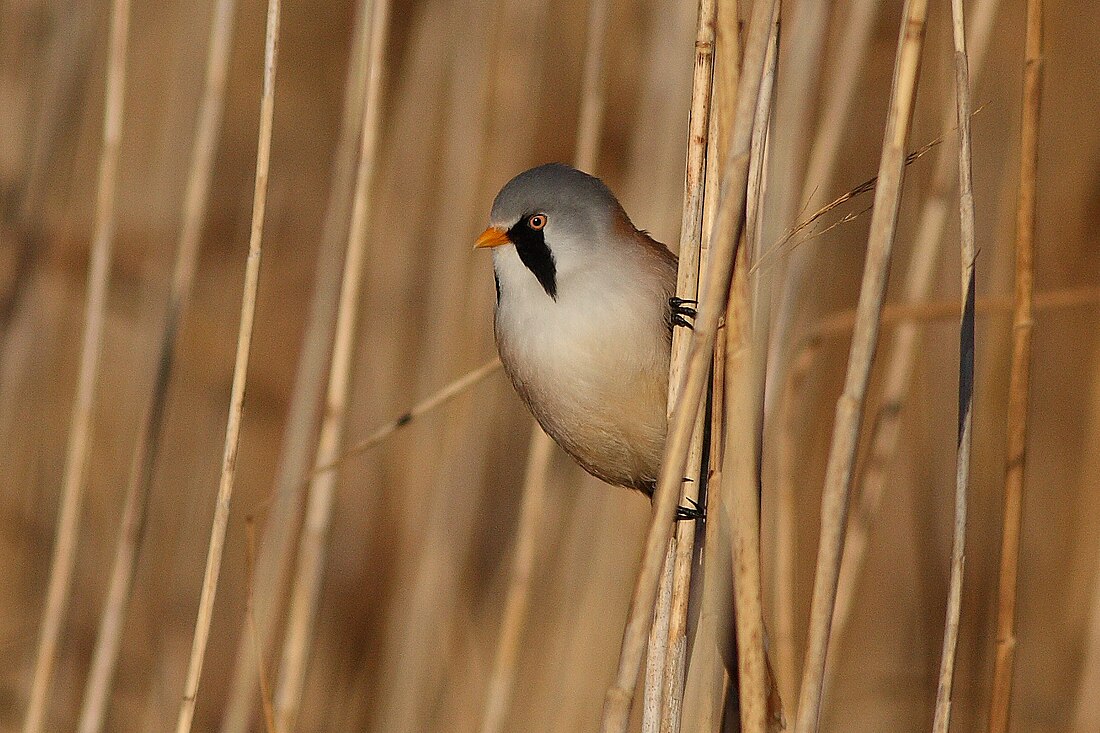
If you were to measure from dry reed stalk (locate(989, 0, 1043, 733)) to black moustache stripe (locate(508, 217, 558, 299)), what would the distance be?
63 cm

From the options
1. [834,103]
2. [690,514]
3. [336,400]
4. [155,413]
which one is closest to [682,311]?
[690,514]

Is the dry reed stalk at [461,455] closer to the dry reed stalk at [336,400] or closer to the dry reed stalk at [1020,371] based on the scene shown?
the dry reed stalk at [336,400]

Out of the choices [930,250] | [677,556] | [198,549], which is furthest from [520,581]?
[198,549]

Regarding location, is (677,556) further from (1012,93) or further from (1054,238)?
(1054,238)

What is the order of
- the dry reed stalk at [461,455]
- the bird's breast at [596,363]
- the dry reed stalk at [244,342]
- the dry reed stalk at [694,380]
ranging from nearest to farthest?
the dry reed stalk at [694,380] → the dry reed stalk at [244,342] → the bird's breast at [596,363] → the dry reed stalk at [461,455]

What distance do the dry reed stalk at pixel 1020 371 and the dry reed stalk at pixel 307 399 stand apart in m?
0.86

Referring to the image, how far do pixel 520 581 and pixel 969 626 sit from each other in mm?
1362

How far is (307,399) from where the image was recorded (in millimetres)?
1810

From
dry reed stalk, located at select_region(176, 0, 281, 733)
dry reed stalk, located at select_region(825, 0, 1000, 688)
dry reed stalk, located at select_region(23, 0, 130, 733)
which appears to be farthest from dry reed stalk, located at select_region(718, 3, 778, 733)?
dry reed stalk, located at select_region(23, 0, 130, 733)

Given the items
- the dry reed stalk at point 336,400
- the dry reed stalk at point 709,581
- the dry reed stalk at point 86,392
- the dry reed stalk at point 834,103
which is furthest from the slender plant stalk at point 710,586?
the dry reed stalk at point 86,392

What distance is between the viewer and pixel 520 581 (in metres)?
1.90

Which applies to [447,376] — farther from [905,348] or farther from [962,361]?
[962,361]

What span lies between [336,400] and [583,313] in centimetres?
39

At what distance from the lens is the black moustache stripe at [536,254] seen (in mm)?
1612
